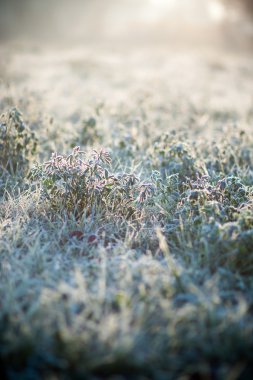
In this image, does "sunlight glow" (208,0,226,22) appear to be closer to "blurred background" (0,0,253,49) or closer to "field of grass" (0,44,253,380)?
"blurred background" (0,0,253,49)

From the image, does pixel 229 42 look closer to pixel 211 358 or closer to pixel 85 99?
pixel 85 99

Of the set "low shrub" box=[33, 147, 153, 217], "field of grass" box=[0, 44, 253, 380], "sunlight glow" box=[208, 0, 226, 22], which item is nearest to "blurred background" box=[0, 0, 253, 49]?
"sunlight glow" box=[208, 0, 226, 22]

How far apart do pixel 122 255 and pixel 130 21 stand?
Answer: 23.7 m

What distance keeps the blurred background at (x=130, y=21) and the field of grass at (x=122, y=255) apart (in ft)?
55.9

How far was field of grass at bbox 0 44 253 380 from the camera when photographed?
63.8 inches

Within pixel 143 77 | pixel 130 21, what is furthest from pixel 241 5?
pixel 143 77

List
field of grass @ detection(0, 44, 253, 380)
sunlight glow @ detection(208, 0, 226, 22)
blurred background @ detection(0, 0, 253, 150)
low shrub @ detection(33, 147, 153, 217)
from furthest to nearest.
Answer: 1. sunlight glow @ detection(208, 0, 226, 22)
2. blurred background @ detection(0, 0, 253, 150)
3. low shrub @ detection(33, 147, 153, 217)
4. field of grass @ detection(0, 44, 253, 380)

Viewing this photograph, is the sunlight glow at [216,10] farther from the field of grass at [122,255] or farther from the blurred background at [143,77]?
the field of grass at [122,255]

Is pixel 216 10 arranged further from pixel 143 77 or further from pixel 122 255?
pixel 122 255

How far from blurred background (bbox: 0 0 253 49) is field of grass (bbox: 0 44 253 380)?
17.1 meters

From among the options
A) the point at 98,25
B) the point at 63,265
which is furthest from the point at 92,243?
the point at 98,25

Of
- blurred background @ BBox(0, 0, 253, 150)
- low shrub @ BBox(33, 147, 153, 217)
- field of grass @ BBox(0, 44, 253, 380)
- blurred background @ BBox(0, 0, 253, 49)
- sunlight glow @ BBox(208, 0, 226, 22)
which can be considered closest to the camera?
field of grass @ BBox(0, 44, 253, 380)

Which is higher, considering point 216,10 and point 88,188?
point 216,10

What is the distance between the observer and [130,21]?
2283 cm
